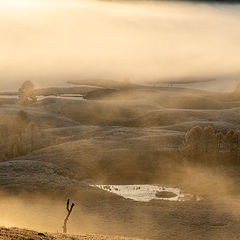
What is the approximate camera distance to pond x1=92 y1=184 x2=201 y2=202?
91938 mm

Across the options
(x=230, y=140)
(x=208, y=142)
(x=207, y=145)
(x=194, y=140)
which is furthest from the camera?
(x=230, y=140)

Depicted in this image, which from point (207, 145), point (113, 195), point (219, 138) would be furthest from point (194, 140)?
point (113, 195)

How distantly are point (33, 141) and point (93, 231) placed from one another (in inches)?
3811

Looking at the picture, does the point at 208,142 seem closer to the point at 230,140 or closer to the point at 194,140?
the point at 194,140

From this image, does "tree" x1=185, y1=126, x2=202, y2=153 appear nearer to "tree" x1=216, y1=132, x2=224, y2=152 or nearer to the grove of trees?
the grove of trees

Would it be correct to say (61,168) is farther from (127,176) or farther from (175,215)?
(175,215)

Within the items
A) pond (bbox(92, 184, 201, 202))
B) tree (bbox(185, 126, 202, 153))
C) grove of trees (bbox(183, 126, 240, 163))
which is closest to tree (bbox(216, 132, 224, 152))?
grove of trees (bbox(183, 126, 240, 163))

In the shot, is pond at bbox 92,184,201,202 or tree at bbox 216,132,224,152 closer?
pond at bbox 92,184,201,202

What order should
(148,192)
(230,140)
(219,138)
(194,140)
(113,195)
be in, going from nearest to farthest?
(113,195)
(148,192)
(194,140)
(219,138)
(230,140)

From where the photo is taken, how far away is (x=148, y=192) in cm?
9681

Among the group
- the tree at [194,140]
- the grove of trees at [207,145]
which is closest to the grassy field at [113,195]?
the tree at [194,140]

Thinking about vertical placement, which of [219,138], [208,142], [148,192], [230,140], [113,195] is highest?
A: [219,138]

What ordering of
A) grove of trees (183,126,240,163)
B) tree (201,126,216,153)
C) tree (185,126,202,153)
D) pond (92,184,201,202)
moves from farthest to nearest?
1. tree (201,126,216,153)
2. tree (185,126,202,153)
3. grove of trees (183,126,240,163)
4. pond (92,184,201,202)

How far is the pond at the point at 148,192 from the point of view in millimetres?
91938
